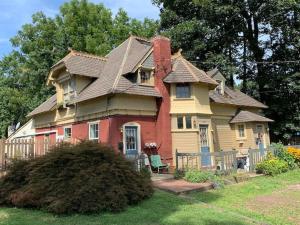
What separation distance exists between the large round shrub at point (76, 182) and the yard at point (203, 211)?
11.6 inches

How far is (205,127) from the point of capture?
22.0 metres

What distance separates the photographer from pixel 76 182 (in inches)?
393

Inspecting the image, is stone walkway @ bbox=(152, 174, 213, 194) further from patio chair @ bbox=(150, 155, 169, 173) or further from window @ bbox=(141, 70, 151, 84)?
window @ bbox=(141, 70, 151, 84)

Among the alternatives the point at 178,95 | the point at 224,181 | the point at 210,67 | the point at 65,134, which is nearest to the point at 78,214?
the point at 224,181

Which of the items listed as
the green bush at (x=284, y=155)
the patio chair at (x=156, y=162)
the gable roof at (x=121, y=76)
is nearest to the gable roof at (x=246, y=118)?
the green bush at (x=284, y=155)

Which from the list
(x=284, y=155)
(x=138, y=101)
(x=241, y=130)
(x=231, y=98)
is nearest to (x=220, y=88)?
(x=231, y=98)

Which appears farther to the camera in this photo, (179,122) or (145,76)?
(145,76)

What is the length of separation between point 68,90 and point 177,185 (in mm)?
12041

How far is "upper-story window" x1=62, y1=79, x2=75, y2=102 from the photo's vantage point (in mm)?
23219

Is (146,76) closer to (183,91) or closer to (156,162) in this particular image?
(183,91)

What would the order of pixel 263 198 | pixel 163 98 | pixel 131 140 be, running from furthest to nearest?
pixel 163 98, pixel 131 140, pixel 263 198

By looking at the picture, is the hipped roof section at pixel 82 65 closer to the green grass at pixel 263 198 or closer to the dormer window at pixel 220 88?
the dormer window at pixel 220 88

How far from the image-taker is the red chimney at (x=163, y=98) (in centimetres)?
2078

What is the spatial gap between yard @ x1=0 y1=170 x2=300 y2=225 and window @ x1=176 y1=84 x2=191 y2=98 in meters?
8.00
